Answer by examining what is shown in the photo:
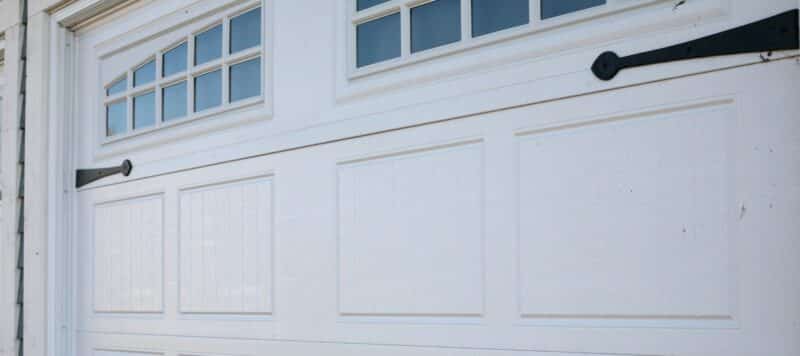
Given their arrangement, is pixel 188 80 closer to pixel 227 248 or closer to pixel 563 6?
pixel 227 248

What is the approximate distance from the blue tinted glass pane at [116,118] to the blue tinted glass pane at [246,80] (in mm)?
729

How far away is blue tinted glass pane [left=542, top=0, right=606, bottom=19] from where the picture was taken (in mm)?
2016

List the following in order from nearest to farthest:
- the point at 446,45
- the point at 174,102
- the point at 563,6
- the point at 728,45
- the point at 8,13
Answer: the point at 728,45 → the point at 563,6 → the point at 446,45 → the point at 174,102 → the point at 8,13

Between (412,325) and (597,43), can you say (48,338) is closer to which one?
(412,325)

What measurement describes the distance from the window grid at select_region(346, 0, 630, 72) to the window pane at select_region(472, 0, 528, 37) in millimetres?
12

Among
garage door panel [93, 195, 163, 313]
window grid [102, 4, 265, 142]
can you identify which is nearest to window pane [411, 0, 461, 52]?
window grid [102, 4, 265, 142]

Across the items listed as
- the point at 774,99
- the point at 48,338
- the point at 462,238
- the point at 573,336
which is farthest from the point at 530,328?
the point at 48,338

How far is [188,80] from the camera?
124 inches

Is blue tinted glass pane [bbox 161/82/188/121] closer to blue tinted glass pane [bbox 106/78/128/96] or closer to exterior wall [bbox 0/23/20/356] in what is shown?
blue tinted glass pane [bbox 106/78/128/96]

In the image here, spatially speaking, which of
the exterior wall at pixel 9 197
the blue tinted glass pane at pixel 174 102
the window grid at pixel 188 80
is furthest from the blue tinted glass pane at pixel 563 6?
the exterior wall at pixel 9 197

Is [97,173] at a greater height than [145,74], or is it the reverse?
[145,74]

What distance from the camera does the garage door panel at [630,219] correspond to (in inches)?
69.9

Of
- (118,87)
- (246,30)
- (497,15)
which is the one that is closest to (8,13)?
(118,87)

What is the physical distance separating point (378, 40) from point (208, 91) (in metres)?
0.83
